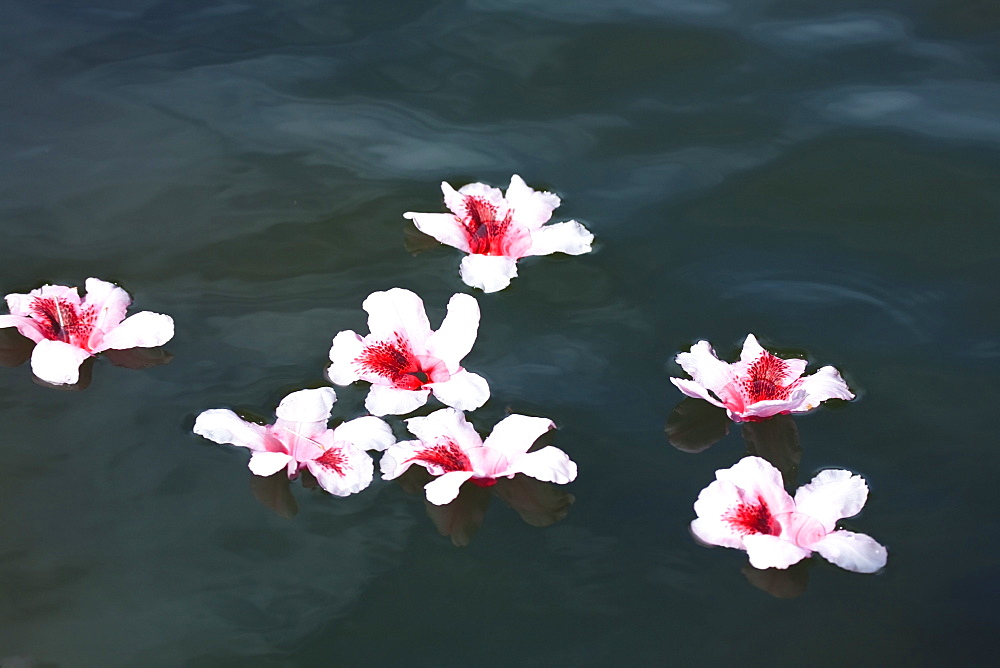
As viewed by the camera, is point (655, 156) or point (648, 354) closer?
point (648, 354)

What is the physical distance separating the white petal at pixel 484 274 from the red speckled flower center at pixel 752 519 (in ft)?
2.27

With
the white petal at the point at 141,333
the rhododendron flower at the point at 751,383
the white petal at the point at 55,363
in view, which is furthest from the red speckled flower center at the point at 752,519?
the white petal at the point at 55,363

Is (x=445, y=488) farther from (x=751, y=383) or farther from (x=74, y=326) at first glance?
(x=74, y=326)

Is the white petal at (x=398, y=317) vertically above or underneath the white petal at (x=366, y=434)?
above

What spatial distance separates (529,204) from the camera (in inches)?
87.4

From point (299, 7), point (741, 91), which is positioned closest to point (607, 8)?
point (741, 91)

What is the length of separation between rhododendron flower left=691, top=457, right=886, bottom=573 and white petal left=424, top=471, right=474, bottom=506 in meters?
0.38

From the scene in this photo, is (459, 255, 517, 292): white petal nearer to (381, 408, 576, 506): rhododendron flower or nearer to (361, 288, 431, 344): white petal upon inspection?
(361, 288, 431, 344): white petal

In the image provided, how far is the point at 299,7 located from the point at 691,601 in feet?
6.69

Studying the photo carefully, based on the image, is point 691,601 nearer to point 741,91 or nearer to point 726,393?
point 726,393

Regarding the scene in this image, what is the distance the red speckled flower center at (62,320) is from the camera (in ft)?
6.46

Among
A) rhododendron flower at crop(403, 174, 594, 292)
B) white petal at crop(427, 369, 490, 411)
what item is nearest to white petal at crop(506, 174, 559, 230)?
rhododendron flower at crop(403, 174, 594, 292)

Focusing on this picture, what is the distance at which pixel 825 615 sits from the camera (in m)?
1.56

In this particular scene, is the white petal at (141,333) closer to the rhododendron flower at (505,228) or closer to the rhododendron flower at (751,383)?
the rhododendron flower at (505,228)
